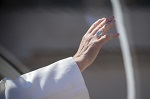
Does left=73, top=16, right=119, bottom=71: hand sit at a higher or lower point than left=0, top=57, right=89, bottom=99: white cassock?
higher

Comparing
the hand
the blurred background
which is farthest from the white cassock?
the blurred background

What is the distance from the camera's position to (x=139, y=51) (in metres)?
2.03

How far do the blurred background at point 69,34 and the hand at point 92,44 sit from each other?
1.26 metres

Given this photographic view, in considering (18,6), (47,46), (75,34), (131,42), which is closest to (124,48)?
(131,42)

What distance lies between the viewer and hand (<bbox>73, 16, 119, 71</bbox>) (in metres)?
0.61

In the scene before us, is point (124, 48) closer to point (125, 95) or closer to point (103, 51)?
point (103, 51)

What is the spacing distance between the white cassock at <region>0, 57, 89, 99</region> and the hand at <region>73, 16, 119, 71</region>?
0.01 metres

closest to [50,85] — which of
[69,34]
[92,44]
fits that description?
[92,44]

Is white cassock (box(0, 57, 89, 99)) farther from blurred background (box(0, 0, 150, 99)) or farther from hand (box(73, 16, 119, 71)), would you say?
blurred background (box(0, 0, 150, 99))

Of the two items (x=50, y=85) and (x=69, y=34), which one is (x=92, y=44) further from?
(x=69, y=34)

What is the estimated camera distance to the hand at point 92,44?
607mm

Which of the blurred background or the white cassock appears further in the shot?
the blurred background

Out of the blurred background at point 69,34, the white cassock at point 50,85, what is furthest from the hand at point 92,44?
the blurred background at point 69,34

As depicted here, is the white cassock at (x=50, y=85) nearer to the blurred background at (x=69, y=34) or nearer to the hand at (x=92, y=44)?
the hand at (x=92, y=44)
